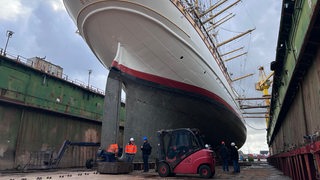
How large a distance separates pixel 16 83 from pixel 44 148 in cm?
463

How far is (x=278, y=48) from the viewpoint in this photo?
6.26m

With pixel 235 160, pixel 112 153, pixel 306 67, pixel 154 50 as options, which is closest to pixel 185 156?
pixel 112 153

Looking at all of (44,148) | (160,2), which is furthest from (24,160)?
(160,2)

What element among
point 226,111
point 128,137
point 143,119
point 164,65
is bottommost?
point 128,137

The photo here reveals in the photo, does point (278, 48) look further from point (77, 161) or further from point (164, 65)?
point (77, 161)

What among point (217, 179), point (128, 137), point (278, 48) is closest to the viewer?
point (278, 48)

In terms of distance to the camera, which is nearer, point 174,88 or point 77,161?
point 174,88

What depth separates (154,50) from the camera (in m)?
11.0

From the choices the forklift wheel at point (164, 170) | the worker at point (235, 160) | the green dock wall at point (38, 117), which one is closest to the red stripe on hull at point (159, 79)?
the worker at point (235, 160)

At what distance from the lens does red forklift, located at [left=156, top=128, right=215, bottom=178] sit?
730 cm

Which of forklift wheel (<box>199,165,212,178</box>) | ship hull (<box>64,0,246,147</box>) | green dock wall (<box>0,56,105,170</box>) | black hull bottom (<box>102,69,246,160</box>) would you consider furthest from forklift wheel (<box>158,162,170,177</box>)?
green dock wall (<box>0,56,105,170</box>)

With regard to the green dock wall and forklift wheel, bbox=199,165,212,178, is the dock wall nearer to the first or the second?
forklift wheel, bbox=199,165,212,178

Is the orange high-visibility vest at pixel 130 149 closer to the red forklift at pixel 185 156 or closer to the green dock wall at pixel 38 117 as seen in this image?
the red forklift at pixel 185 156

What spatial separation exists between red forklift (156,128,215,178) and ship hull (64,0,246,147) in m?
3.13
